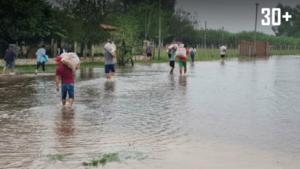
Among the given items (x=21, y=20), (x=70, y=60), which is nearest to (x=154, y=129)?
(x=70, y=60)

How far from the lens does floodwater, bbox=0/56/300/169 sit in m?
7.10

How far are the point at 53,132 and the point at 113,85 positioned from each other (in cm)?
1034

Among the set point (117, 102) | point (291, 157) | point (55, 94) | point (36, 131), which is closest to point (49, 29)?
point (55, 94)

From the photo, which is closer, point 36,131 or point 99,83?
point 36,131

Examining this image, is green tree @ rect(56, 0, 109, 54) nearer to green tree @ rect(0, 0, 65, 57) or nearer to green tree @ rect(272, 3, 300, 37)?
green tree @ rect(0, 0, 65, 57)

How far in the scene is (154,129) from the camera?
31.7ft

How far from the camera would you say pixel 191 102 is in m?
14.2

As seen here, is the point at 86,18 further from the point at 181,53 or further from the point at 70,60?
the point at 70,60

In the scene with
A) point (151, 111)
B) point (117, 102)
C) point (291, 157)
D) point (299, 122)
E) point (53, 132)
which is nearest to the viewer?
point (291, 157)

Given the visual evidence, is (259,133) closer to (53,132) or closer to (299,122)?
(299,122)

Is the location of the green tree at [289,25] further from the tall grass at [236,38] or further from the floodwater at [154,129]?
the floodwater at [154,129]

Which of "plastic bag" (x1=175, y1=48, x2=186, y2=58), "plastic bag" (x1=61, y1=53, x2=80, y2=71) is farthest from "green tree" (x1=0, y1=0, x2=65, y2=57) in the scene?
"plastic bag" (x1=61, y1=53, x2=80, y2=71)

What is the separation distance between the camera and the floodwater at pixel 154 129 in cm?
710

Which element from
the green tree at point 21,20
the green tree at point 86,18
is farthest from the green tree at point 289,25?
the green tree at point 21,20
